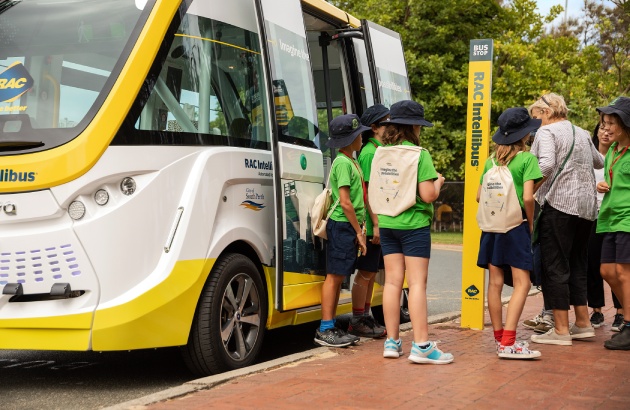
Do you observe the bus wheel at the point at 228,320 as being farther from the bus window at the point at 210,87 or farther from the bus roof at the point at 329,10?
the bus roof at the point at 329,10

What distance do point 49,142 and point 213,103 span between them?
1353 mm

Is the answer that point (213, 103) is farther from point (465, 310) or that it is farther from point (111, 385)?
point (465, 310)

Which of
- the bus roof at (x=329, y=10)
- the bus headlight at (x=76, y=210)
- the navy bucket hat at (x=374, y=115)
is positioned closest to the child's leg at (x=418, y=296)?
the navy bucket hat at (x=374, y=115)

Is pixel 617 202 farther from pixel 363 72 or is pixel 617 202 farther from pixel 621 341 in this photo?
pixel 363 72

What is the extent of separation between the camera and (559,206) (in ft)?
26.7

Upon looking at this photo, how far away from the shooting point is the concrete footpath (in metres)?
5.61

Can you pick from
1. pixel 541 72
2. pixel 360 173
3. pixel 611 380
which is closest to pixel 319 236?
pixel 360 173

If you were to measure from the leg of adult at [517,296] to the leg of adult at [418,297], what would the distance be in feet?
2.30

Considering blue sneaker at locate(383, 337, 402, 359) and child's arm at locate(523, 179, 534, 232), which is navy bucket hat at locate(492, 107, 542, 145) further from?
blue sneaker at locate(383, 337, 402, 359)

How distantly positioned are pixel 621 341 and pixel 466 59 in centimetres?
2495

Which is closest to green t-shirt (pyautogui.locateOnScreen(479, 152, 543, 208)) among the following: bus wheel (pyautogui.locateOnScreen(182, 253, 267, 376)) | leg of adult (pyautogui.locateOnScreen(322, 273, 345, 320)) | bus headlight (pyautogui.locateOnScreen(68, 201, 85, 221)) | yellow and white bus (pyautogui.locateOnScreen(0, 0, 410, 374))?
leg of adult (pyautogui.locateOnScreen(322, 273, 345, 320))

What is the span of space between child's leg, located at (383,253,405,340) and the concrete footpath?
0.85 feet

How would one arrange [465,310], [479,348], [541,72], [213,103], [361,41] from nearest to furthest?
1. [213,103]
2. [479,348]
3. [465,310]
4. [361,41]
5. [541,72]

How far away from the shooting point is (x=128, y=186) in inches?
241
